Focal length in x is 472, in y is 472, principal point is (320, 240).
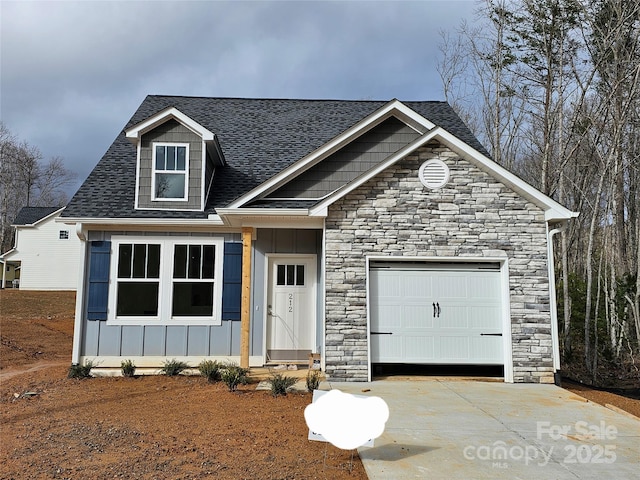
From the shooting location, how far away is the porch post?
27.6ft

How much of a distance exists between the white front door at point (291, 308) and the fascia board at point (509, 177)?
356 centimetres

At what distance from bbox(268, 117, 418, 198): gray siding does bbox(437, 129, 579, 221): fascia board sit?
1.68 meters

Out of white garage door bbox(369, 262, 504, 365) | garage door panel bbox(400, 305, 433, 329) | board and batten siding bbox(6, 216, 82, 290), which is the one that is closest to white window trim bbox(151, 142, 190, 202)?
white garage door bbox(369, 262, 504, 365)

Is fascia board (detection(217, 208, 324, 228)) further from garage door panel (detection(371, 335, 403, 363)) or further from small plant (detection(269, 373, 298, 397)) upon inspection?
small plant (detection(269, 373, 298, 397))

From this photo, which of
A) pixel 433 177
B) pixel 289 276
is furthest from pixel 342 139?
pixel 289 276

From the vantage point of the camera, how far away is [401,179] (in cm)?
846

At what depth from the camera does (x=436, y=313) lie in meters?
8.44

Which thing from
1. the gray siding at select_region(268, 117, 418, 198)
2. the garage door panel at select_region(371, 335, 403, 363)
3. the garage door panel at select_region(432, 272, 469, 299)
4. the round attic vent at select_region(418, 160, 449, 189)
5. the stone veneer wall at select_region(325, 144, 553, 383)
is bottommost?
the garage door panel at select_region(371, 335, 403, 363)

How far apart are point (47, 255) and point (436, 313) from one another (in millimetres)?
→ 25119

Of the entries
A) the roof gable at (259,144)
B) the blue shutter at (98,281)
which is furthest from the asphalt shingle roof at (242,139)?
the blue shutter at (98,281)

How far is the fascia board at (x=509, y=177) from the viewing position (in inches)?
324

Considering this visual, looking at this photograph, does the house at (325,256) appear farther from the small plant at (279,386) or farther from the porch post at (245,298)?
the small plant at (279,386)

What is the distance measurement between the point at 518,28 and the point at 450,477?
13.8 metres

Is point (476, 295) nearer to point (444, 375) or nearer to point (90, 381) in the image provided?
point (444, 375)
